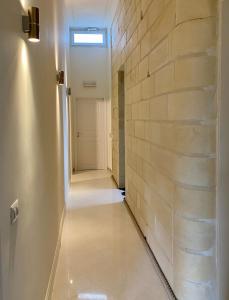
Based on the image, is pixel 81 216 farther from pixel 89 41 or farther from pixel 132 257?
pixel 89 41

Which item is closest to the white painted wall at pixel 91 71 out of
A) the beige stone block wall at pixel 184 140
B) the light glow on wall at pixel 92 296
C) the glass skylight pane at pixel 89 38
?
the glass skylight pane at pixel 89 38

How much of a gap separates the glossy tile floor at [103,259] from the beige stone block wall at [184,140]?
0.24 meters

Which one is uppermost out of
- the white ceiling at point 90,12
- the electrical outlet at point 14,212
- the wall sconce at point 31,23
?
the white ceiling at point 90,12

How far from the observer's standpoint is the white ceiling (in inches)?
285

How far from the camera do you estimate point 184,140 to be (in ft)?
7.69

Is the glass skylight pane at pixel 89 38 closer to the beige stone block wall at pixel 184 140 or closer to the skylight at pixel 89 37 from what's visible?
the skylight at pixel 89 37

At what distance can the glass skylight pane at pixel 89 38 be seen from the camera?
9227 millimetres

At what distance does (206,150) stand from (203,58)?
1.97ft

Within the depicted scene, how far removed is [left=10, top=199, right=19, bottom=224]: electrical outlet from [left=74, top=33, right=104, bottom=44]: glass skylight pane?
27.3 feet

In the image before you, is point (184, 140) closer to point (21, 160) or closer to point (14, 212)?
point (21, 160)

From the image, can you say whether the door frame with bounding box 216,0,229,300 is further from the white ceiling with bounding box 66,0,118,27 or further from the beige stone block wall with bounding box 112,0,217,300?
the white ceiling with bounding box 66,0,118,27

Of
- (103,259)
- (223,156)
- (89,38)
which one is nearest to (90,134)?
(89,38)

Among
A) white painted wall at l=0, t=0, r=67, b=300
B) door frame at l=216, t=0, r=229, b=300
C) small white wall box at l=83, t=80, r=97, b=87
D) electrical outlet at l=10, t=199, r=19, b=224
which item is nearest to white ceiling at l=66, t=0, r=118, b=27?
small white wall box at l=83, t=80, r=97, b=87

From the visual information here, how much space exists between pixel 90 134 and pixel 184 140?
291 inches
